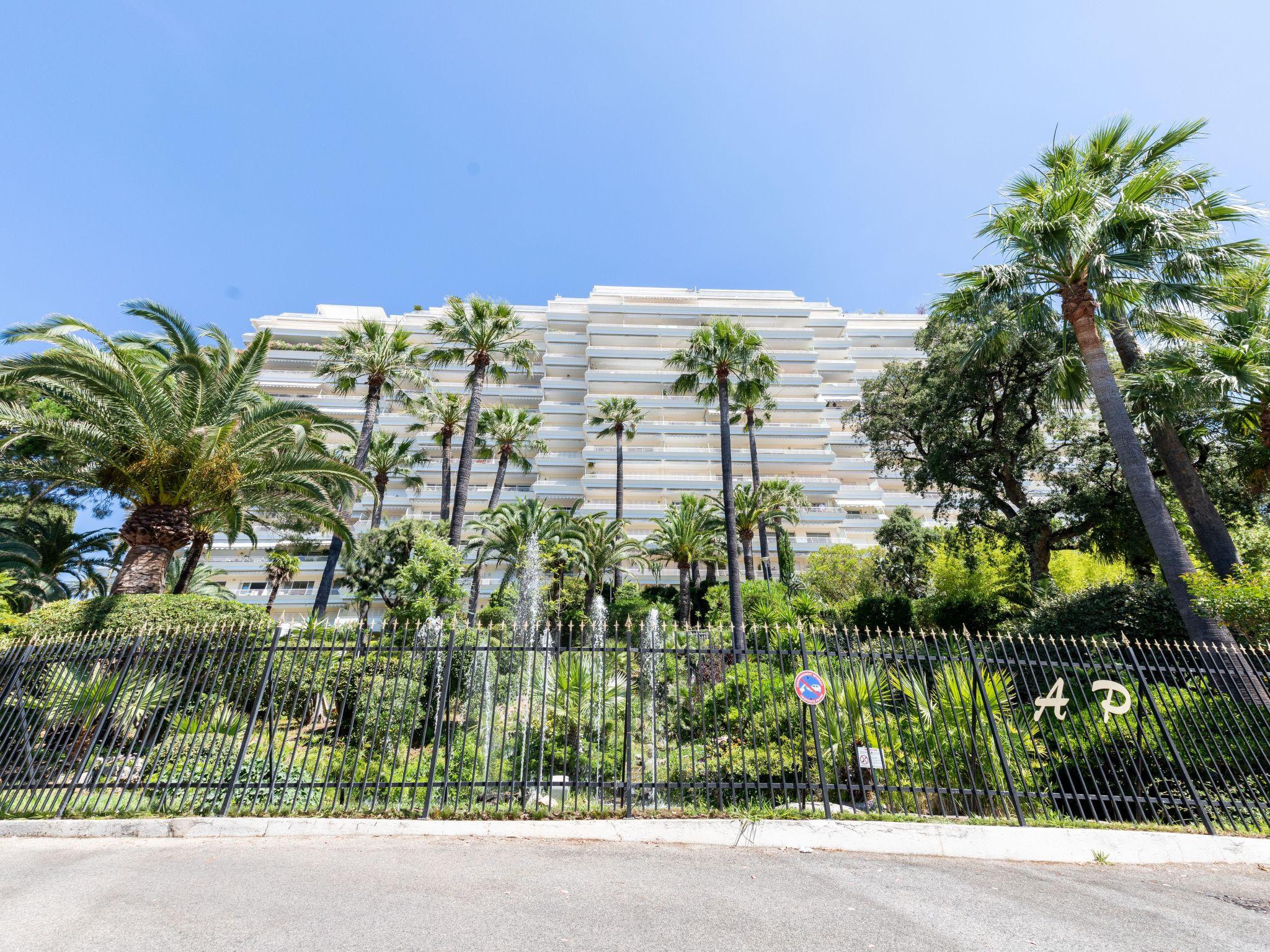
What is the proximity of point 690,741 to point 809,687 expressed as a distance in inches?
77.2

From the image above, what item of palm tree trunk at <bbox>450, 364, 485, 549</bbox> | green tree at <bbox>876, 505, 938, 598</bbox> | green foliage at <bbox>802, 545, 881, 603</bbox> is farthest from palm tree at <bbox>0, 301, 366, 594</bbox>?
green tree at <bbox>876, 505, 938, 598</bbox>

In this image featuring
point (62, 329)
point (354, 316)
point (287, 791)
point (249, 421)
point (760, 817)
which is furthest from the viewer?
point (354, 316)

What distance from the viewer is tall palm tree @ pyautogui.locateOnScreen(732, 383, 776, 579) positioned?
25486 millimetres

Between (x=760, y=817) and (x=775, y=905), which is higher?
(x=760, y=817)

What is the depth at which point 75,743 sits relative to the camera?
8320mm

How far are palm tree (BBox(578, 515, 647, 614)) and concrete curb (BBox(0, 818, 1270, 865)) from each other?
26.5 m

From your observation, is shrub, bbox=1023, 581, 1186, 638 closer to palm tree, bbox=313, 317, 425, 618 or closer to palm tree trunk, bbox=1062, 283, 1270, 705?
palm tree trunk, bbox=1062, 283, 1270, 705

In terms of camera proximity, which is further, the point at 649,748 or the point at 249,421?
the point at 249,421

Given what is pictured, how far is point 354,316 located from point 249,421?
55362mm

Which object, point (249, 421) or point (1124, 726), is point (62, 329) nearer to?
point (249, 421)

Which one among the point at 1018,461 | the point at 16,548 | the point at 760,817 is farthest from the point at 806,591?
the point at 16,548

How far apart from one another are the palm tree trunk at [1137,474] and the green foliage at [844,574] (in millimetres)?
24146

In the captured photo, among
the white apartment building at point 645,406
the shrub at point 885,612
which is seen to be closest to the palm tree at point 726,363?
the shrub at point 885,612

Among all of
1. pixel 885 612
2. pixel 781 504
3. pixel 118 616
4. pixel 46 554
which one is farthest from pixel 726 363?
pixel 46 554
